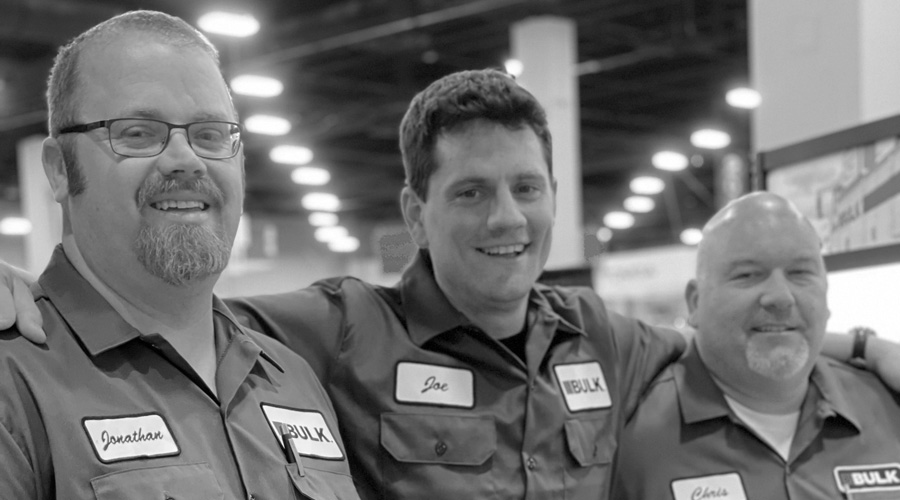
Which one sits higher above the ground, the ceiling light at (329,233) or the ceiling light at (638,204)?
the ceiling light at (638,204)

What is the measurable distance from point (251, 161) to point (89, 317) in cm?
1532

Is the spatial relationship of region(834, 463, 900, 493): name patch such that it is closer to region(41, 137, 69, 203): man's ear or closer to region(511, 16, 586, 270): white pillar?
region(41, 137, 69, 203): man's ear

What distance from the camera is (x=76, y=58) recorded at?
189cm

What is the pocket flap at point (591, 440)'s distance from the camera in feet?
8.11

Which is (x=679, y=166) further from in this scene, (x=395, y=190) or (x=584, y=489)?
(x=584, y=489)

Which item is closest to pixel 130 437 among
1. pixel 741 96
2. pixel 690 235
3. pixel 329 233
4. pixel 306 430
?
pixel 306 430

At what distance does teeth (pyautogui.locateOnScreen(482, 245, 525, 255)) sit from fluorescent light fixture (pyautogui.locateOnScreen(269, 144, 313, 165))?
499 inches

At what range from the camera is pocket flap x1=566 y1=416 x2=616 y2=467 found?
2.47m

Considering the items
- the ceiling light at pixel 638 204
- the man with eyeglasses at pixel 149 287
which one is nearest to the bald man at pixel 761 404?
the man with eyeglasses at pixel 149 287

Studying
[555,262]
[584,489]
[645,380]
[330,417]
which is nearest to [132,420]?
[330,417]

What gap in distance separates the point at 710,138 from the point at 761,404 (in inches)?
490

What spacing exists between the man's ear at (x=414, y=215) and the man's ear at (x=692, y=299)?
0.75 m

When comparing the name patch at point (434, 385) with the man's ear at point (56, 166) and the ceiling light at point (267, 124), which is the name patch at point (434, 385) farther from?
the ceiling light at point (267, 124)

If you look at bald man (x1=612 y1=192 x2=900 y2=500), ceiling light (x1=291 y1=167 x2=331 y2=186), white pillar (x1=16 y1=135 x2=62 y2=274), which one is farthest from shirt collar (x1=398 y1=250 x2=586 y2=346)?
ceiling light (x1=291 y1=167 x2=331 y2=186)
